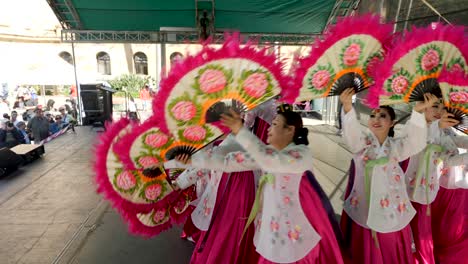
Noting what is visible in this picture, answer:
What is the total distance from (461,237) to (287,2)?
18.6 feet

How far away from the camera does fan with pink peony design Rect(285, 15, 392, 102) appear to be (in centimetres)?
155

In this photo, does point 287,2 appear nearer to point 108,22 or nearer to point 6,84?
point 108,22

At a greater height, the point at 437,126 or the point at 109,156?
the point at 437,126

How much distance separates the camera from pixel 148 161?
1.78 meters

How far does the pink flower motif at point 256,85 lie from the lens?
1.40 m

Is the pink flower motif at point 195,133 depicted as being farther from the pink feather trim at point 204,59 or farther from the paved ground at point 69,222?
the paved ground at point 69,222

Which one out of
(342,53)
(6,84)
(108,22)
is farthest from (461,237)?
(6,84)

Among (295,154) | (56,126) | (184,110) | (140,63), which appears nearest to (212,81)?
(184,110)

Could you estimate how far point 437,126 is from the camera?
227 cm

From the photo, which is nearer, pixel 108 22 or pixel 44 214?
pixel 44 214

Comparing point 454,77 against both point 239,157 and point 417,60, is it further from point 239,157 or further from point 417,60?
point 239,157

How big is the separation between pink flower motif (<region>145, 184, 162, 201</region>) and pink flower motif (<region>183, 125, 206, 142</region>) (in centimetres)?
65

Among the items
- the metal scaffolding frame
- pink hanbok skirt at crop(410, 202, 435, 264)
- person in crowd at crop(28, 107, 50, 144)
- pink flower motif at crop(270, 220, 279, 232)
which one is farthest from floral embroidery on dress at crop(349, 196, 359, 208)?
person in crowd at crop(28, 107, 50, 144)

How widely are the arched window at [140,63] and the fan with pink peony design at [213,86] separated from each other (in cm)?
2162
